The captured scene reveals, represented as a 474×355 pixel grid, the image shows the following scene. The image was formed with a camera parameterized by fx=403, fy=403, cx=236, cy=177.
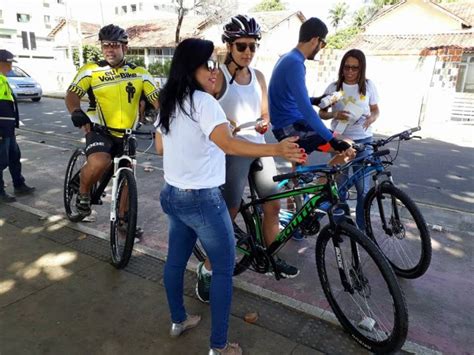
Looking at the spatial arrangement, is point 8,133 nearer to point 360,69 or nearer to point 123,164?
point 123,164

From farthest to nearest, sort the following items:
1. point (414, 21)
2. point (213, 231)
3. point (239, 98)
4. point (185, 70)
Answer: point (414, 21), point (239, 98), point (213, 231), point (185, 70)

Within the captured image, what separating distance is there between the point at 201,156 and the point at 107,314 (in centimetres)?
151

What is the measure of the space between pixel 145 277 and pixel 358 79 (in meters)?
2.69

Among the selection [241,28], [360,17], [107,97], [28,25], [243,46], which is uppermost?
[360,17]

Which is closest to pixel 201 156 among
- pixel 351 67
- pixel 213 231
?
pixel 213 231

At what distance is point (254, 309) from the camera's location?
9.78ft

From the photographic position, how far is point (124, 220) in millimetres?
3744

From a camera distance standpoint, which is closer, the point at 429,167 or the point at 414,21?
the point at 429,167

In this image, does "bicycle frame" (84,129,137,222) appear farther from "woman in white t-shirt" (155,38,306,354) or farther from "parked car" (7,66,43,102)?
"parked car" (7,66,43,102)

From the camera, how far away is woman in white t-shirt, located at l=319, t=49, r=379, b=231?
12.5ft

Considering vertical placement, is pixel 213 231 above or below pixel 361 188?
above

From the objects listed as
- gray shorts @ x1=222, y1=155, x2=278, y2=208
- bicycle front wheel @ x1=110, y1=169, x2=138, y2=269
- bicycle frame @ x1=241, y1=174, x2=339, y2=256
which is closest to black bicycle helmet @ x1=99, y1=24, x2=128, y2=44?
bicycle front wheel @ x1=110, y1=169, x2=138, y2=269

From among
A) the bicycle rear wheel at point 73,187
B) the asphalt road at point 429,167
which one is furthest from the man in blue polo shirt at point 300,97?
the asphalt road at point 429,167

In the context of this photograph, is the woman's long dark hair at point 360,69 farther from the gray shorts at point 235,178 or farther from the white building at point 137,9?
the white building at point 137,9
